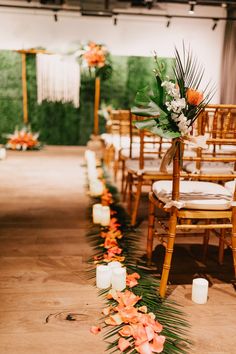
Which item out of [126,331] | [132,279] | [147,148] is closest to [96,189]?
[147,148]

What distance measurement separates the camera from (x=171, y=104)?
6.35ft

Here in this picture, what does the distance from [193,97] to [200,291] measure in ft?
3.20

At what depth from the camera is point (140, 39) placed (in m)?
7.77

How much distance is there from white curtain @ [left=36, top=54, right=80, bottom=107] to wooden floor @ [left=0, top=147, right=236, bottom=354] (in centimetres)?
365

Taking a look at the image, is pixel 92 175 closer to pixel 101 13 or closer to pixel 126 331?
pixel 126 331

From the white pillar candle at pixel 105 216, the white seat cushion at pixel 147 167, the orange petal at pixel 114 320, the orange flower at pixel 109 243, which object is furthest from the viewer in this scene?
the white pillar candle at pixel 105 216

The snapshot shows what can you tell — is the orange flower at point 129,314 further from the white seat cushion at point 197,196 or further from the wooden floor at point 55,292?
the white seat cushion at point 197,196

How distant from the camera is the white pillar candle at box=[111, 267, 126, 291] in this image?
7.01ft

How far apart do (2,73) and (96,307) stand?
20.6 feet

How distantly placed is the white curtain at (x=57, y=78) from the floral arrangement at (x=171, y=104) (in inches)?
213

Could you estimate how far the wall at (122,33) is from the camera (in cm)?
752

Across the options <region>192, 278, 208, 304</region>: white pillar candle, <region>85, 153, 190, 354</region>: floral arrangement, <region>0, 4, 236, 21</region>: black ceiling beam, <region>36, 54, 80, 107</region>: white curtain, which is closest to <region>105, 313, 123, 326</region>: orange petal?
<region>85, 153, 190, 354</region>: floral arrangement

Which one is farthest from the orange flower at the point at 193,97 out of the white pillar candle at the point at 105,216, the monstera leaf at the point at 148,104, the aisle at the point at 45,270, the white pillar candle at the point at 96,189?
the white pillar candle at the point at 96,189

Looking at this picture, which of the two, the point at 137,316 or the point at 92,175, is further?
the point at 92,175
